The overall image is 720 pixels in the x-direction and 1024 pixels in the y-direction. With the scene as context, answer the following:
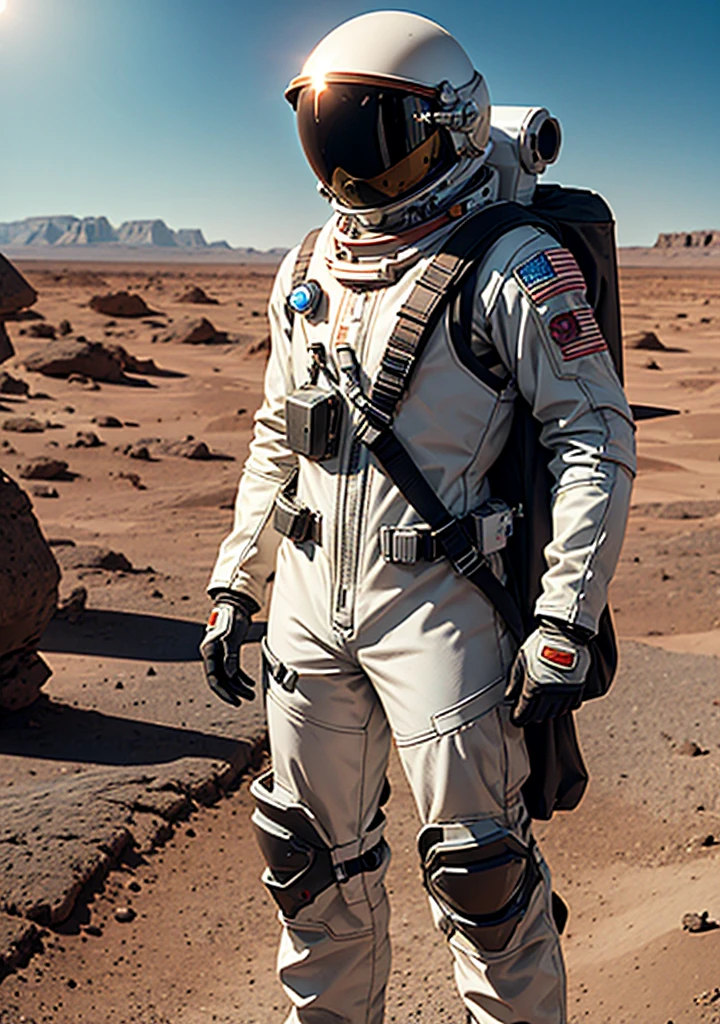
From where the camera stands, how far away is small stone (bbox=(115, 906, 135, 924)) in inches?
149

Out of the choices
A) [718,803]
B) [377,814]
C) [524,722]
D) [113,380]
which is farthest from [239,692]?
[113,380]

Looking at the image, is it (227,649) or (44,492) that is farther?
(44,492)

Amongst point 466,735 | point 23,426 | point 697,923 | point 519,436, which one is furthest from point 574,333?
point 23,426

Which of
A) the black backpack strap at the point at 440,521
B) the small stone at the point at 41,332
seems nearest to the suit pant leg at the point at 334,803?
the black backpack strap at the point at 440,521

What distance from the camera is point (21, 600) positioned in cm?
512

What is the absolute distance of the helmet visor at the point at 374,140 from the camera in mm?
2420

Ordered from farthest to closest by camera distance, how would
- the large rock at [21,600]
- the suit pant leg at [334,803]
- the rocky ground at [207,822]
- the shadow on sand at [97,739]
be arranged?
the large rock at [21,600] → the shadow on sand at [97,739] → the rocky ground at [207,822] → the suit pant leg at [334,803]

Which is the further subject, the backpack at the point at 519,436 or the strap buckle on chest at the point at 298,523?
the strap buckle on chest at the point at 298,523

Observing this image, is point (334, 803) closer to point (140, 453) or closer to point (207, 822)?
point (207, 822)

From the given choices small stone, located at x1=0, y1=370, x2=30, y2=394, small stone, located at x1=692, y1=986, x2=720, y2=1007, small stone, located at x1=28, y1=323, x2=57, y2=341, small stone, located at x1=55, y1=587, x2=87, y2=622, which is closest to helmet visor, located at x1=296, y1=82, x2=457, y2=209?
small stone, located at x1=692, y1=986, x2=720, y2=1007

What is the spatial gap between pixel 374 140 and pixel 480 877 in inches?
57.1

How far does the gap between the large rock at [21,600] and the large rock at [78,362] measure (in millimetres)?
11693

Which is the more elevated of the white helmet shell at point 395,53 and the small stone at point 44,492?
the white helmet shell at point 395,53

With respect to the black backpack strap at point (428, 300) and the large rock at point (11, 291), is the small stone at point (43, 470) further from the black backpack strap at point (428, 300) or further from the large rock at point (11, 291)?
the black backpack strap at point (428, 300)
